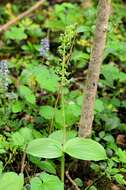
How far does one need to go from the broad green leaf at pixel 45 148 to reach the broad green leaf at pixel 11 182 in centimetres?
17

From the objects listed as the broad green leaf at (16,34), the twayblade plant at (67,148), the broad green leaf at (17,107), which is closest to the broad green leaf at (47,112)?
the broad green leaf at (17,107)

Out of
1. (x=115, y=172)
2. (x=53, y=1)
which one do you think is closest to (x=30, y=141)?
(x=115, y=172)

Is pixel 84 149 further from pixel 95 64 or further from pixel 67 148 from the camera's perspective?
pixel 95 64

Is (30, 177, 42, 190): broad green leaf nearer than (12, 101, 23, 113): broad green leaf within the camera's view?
Yes

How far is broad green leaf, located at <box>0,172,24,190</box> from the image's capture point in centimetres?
194

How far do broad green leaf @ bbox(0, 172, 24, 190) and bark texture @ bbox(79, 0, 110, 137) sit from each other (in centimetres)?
56

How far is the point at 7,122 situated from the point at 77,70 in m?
1.08

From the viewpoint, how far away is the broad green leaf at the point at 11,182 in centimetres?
194

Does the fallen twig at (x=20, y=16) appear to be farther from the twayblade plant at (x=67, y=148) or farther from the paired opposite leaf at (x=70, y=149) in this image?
the paired opposite leaf at (x=70, y=149)

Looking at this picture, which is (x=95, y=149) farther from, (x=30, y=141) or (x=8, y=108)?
(x=8, y=108)

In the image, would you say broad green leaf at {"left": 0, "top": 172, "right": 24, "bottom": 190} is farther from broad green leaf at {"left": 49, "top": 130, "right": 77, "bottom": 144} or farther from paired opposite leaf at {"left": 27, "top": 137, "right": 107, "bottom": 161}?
broad green leaf at {"left": 49, "top": 130, "right": 77, "bottom": 144}

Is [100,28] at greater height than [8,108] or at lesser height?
greater

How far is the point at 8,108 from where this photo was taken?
2691 millimetres

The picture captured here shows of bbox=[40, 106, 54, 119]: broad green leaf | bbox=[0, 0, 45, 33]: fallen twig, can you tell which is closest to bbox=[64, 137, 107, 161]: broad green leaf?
bbox=[40, 106, 54, 119]: broad green leaf
